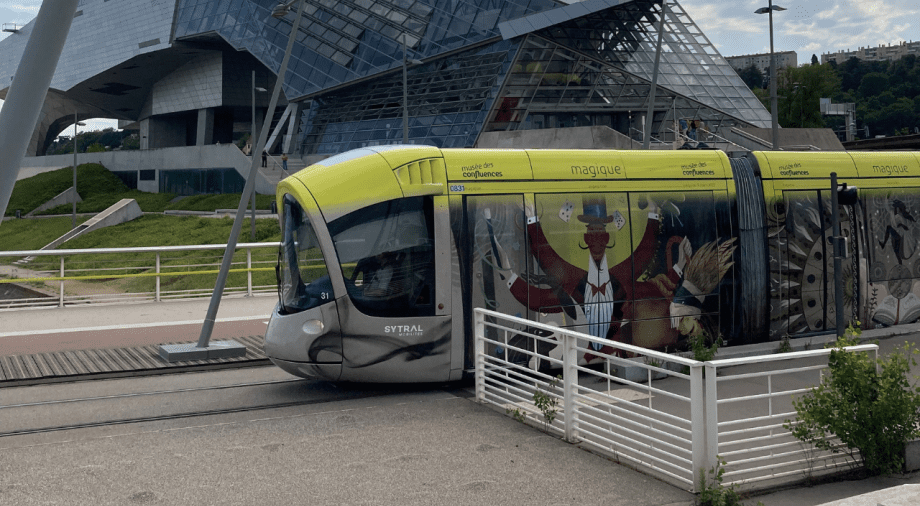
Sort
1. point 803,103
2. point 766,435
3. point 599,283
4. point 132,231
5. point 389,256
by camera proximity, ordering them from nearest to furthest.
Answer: point 766,435
point 389,256
point 599,283
point 132,231
point 803,103

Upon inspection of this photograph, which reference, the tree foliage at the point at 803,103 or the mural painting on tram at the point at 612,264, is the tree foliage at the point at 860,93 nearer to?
the tree foliage at the point at 803,103

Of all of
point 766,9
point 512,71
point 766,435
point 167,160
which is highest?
point 512,71

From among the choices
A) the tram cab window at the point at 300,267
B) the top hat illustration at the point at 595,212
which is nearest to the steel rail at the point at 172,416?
the tram cab window at the point at 300,267

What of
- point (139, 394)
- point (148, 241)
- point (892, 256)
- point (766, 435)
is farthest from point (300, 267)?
point (148, 241)

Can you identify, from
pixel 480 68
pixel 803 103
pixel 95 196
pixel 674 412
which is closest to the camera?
pixel 674 412

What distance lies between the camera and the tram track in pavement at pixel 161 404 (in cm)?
910

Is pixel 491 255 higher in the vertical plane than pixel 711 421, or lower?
higher

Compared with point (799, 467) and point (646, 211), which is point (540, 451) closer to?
point (799, 467)

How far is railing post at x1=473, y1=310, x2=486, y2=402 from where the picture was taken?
9.84m

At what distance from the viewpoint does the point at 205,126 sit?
87.8 meters

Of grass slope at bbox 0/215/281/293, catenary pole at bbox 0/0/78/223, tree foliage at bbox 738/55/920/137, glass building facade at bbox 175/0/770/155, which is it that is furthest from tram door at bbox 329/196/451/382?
tree foliage at bbox 738/55/920/137

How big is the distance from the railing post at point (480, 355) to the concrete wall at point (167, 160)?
48336mm

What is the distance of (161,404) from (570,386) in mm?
4579

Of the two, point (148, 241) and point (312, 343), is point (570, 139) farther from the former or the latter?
point (312, 343)
